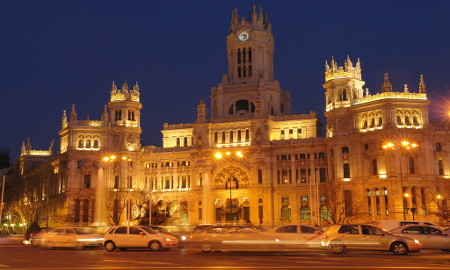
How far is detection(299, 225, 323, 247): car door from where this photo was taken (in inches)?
1423

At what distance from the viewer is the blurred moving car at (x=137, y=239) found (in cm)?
3909

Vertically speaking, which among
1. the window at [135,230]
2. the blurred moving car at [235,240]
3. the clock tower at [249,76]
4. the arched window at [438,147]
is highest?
the clock tower at [249,76]

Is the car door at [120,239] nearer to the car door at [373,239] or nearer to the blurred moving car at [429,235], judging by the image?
the car door at [373,239]

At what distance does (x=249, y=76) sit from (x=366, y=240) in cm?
7903

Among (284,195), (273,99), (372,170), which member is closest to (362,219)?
(372,170)

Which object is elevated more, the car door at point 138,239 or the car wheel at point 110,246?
the car door at point 138,239

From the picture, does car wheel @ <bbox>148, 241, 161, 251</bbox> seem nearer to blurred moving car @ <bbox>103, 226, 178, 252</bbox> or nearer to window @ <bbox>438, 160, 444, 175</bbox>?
blurred moving car @ <bbox>103, 226, 178, 252</bbox>

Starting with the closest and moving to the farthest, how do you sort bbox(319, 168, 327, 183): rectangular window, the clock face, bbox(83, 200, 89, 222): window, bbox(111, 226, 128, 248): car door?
bbox(111, 226, 128, 248): car door < bbox(319, 168, 327, 183): rectangular window < bbox(83, 200, 89, 222): window < the clock face

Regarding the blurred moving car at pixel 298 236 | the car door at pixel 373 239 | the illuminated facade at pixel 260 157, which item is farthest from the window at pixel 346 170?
the car door at pixel 373 239

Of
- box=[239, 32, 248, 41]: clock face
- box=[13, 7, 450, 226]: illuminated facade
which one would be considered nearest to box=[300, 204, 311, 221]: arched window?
box=[13, 7, 450, 226]: illuminated facade

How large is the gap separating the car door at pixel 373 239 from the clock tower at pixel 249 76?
68152 mm

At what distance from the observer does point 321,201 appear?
93312 millimetres

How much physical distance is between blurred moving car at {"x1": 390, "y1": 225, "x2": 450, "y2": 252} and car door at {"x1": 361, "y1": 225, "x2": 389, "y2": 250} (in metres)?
4.05

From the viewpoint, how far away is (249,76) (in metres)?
111
